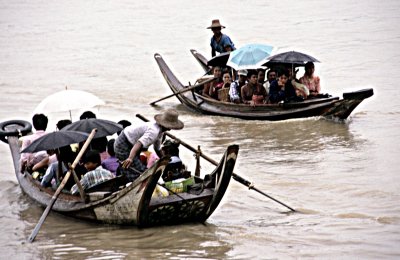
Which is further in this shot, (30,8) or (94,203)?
(30,8)

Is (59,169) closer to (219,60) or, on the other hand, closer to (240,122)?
(240,122)

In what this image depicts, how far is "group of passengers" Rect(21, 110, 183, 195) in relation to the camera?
23.6 feet

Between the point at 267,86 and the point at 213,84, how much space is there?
3.31ft

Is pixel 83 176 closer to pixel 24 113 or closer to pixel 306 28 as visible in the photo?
pixel 24 113

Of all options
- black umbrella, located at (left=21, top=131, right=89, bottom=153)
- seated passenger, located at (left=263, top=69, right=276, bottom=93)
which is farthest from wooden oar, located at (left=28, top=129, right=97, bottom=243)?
seated passenger, located at (left=263, top=69, right=276, bottom=93)

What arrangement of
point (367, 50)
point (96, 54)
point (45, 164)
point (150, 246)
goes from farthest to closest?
point (96, 54)
point (367, 50)
point (45, 164)
point (150, 246)

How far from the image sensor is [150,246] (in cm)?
709

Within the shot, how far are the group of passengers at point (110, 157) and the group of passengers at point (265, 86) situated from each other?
11.2ft

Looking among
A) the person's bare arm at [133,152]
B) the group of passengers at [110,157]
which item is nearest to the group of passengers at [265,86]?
the group of passengers at [110,157]

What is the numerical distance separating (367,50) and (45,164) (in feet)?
32.0

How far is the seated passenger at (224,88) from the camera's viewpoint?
1184 centimetres

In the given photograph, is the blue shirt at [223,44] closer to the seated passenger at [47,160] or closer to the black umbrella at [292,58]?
the black umbrella at [292,58]

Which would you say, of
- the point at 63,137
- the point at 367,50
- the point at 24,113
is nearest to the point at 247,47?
the point at 24,113

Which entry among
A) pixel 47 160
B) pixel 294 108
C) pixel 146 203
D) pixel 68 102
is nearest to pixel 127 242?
pixel 146 203
